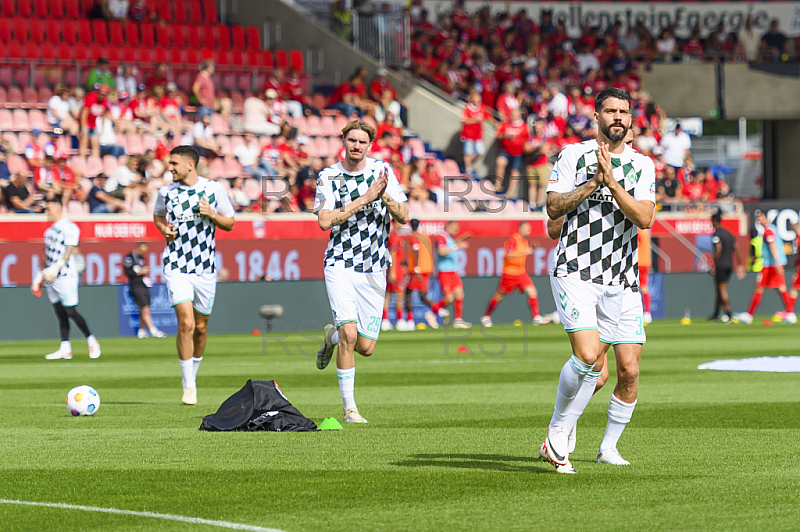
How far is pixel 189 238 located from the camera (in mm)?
11648

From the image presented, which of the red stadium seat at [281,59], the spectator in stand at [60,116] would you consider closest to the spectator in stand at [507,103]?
the red stadium seat at [281,59]

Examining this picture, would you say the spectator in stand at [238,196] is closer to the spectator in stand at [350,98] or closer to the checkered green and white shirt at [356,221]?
the spectator in stand at [350,98]

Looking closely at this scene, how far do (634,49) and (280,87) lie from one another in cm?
1482

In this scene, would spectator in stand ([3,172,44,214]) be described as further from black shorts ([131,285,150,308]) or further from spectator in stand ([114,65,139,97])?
spectator in stand ([114,65,139,97])

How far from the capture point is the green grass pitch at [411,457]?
19.6 ft

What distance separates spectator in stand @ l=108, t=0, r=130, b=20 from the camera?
3109 cm

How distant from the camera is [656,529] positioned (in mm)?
5570

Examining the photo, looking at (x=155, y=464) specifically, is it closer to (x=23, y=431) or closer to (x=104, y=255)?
(x=23, y=431)

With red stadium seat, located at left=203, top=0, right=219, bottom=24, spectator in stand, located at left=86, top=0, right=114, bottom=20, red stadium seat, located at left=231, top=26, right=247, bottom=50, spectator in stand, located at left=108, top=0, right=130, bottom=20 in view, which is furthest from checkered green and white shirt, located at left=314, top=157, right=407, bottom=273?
red stadium seat, located at left=203, top=0, right=219, bottom=24

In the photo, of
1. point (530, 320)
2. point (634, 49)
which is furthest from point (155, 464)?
point (634, 49)

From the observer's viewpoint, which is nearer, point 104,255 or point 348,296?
point 348,296

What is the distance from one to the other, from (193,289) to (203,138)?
636 inches

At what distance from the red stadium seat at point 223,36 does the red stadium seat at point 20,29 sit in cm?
521

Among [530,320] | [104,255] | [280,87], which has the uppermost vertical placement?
[280,87]
